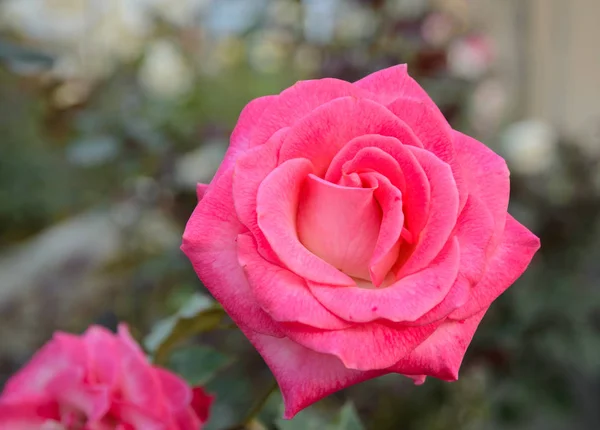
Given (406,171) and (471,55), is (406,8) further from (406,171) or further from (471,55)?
(406,171)

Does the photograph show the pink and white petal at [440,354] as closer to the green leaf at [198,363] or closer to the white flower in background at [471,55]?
the green leaf at [198,363]

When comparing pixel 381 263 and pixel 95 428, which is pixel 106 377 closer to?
pixel 95 428

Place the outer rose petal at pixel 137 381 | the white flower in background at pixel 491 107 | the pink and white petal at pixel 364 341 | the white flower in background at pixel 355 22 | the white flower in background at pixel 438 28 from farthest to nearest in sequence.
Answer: the white flower in background at pixel 491 107
the white flower in background at pixel 438 28
the white flower in background at pixel 355 22
the outer rose petal at pixel 137 381
the pink and white petal at pixel 364 341

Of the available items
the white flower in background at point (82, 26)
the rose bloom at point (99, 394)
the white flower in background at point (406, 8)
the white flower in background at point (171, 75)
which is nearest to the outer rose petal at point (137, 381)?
the rose bloom at point (99, 394)

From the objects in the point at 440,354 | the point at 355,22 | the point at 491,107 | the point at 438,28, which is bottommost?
the point at 491,107

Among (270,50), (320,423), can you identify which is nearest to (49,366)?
(320,423)

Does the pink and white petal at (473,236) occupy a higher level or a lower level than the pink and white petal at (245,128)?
lower

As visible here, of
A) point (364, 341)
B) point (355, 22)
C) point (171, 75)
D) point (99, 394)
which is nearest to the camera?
point (364, 341)
